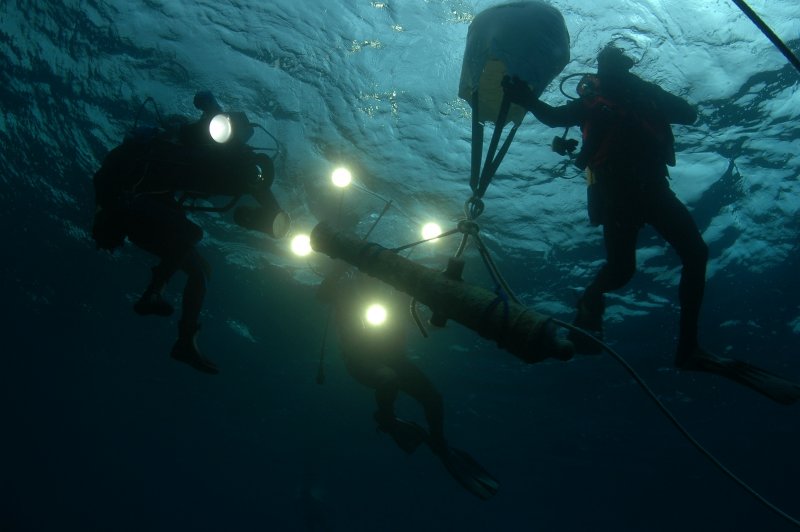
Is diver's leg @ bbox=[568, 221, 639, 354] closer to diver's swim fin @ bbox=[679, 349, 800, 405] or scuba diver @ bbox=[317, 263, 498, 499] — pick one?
diver's swim fin @ bbox=[679, 349, 800, 405]

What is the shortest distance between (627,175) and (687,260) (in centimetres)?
108

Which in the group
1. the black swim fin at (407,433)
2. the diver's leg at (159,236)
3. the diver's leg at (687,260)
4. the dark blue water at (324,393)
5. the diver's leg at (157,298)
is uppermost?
the dark blue water at (324,393)

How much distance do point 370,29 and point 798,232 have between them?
11592 mm

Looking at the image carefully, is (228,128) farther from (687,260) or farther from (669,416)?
(687,260)

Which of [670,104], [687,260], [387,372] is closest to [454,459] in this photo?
[387,372]

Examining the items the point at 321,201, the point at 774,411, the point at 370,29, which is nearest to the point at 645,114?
the point at 370,29

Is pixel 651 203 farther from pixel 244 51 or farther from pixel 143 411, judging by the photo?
pixel 143 411

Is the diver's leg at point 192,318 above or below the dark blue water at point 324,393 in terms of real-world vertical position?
below

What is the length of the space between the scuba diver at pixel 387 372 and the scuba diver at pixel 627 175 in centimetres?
320

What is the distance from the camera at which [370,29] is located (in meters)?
8.12

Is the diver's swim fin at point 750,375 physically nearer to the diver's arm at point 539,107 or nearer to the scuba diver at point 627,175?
the scuba diver at point 627,175

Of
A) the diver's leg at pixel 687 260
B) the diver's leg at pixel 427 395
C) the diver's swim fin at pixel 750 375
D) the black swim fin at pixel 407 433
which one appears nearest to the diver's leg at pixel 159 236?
the black swim fin at pixel 407 433

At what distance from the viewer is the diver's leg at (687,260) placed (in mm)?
4520

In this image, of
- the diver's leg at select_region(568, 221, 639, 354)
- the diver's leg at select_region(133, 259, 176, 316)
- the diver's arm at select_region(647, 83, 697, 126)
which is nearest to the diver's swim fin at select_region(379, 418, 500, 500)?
the diver's leg at select_region(568, 221, 639, 354)
